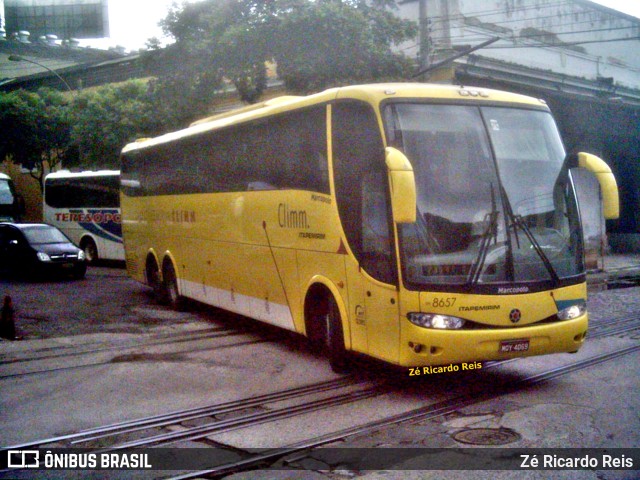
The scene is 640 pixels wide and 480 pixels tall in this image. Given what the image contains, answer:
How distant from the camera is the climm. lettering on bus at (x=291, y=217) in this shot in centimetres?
994

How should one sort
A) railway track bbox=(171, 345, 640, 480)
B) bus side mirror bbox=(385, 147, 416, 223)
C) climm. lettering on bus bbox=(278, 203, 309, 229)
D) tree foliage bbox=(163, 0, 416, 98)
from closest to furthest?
1. railway track bbox=(171, 345, 640, 480)
2. bus side mirror bbox=(385, 147, 416, 223)
3. climm. lettering on bus bbox=(278, 203, 309, 229)
4. tree foliage bbox=(163, 0, 416, 98)

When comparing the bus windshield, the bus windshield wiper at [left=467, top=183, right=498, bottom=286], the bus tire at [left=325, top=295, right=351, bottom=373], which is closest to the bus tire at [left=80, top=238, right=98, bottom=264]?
the bus tire at [left=325, top=295, right=351, bottom=373]

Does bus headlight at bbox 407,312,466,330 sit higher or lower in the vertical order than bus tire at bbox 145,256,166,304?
higher

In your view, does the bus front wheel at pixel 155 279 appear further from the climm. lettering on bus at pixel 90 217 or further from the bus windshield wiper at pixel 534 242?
the climm. lettering on bus at pixel 90 217

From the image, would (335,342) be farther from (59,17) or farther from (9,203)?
(9,203)

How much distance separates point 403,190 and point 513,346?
2053 millimetres

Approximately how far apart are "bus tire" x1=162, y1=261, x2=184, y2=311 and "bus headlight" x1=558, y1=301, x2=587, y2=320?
8.74 metres

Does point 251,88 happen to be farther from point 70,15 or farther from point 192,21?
point 70,15

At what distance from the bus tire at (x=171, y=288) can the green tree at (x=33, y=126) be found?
23602mm

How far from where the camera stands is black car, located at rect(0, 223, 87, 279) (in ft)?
71.5

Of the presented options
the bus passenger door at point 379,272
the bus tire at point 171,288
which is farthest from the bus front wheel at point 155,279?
the bus passenger door at point 379,272

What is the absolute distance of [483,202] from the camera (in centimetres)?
812

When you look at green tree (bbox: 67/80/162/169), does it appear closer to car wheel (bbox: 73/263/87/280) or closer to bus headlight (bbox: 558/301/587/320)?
car wheel (bbox: 73/263/87/280)

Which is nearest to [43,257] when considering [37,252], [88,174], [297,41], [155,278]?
[37,252]
